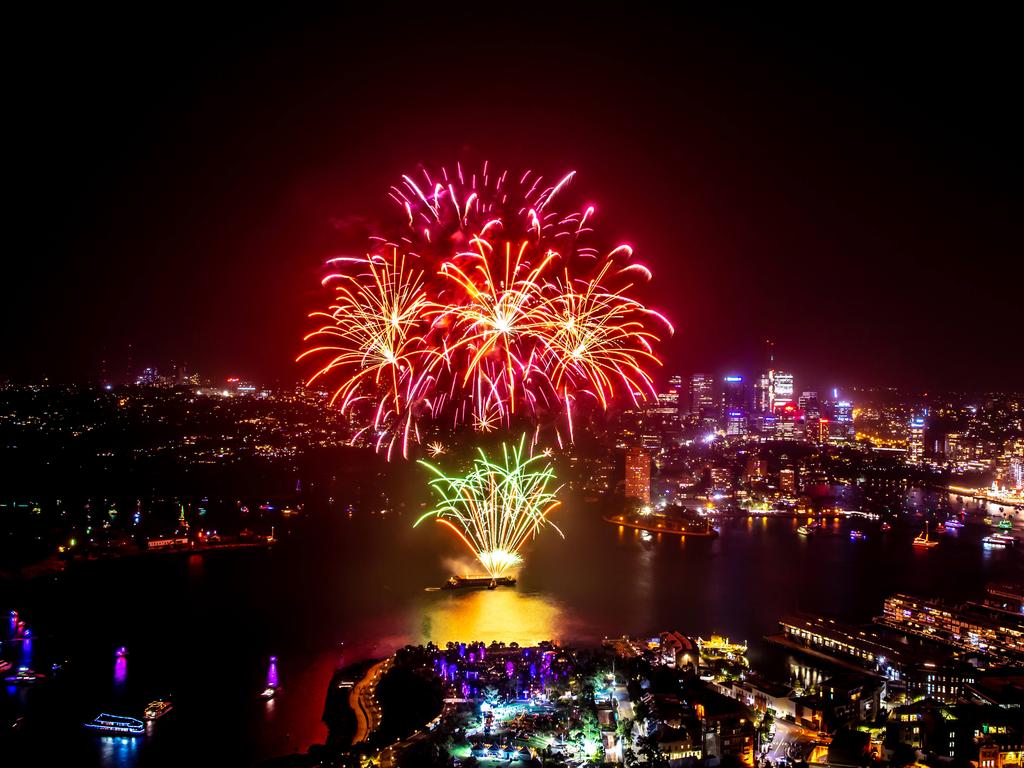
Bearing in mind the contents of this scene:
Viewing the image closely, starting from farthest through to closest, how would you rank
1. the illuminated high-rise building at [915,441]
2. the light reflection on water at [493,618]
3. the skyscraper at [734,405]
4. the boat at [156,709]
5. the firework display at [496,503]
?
1. the skyscraper at [734,405]
2. the illuminated high-rise building at [915,441]
3. the firework display at [496,503]
4. the light reflection on water at [493,618]
5. the boat at [156,709]

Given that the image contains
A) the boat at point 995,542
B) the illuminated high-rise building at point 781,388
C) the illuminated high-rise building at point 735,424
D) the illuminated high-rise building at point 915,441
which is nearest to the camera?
the boat at point 995,542

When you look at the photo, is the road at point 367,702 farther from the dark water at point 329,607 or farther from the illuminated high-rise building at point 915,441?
the illuminated high-rise building at point 915,441

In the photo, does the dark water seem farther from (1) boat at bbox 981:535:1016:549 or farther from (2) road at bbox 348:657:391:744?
(1) boat at bbox 981:535:1016:549

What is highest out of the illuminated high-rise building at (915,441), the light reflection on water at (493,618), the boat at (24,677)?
the illuminated high-rise building at (915,441)

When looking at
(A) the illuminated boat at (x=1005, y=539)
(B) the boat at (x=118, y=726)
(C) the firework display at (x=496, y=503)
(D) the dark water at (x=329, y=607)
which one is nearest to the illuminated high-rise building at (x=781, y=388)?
(A) the illuminated boat at (x=1005, y=539)

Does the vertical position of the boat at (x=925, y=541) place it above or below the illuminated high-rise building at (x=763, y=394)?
below

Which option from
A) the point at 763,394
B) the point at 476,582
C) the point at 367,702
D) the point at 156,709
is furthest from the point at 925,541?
the point at 763,394
